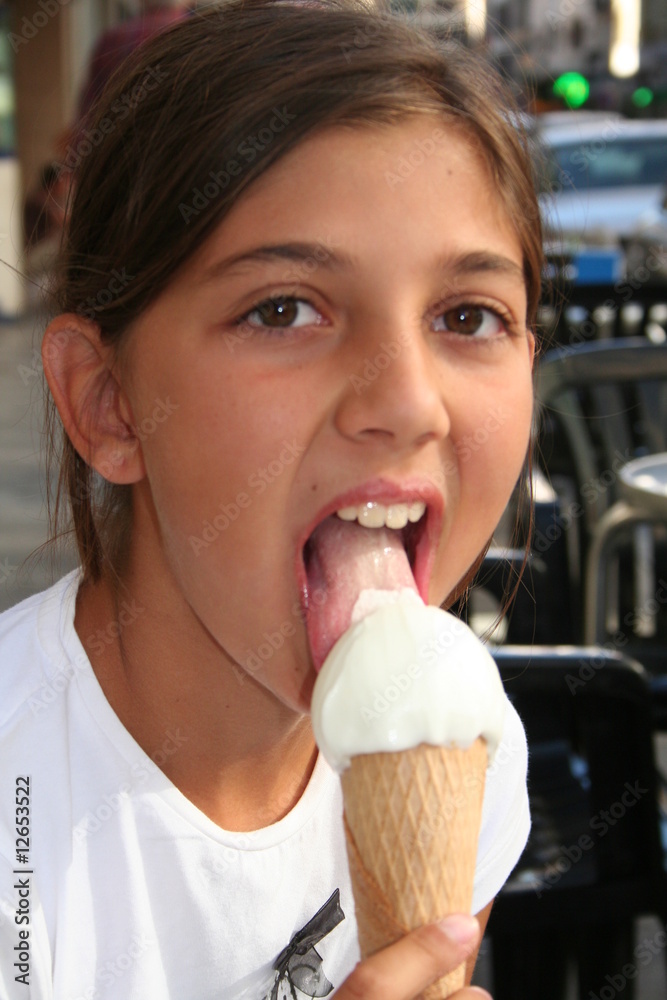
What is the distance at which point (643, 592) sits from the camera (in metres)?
4.89

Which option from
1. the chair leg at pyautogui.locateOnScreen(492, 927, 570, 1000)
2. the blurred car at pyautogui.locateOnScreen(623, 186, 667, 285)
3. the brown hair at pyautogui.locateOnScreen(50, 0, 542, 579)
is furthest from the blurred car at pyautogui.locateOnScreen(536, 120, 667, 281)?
the brown hair at pyautogui.locateOnScreen(50, 0, 542, 579)

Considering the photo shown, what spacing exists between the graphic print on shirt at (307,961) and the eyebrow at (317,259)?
98cm

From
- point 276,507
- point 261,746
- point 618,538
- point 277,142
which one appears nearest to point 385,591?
point 276,507

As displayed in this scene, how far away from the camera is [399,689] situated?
1.30 meters

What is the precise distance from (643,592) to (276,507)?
3.77 metres

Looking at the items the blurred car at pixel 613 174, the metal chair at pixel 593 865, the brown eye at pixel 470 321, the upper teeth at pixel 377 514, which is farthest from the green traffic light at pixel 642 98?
the upper teeth at pixel 377 514

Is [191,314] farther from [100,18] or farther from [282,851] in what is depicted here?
[100,18]

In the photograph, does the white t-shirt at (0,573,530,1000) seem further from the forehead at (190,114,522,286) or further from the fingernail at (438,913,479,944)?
the forehead at (190,114,522,286)

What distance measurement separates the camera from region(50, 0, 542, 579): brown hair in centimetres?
147

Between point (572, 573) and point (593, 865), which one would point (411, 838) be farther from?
point (572, 573)

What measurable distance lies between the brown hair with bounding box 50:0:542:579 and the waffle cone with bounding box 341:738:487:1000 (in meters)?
0.69

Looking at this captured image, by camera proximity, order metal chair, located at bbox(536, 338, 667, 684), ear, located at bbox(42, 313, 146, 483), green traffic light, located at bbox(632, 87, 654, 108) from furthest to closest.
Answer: green traffic light, located at bbox(632, 87, 654, 108) < metal chair, located at bbox(536, 338, 667, 684) < ear, located at bbox(42, 313, 146, 483)

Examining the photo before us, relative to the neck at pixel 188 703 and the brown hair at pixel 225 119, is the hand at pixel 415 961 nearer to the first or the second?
the neck at pixel 188 703

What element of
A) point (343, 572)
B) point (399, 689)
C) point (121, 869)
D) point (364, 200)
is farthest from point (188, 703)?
point (364, 200)
